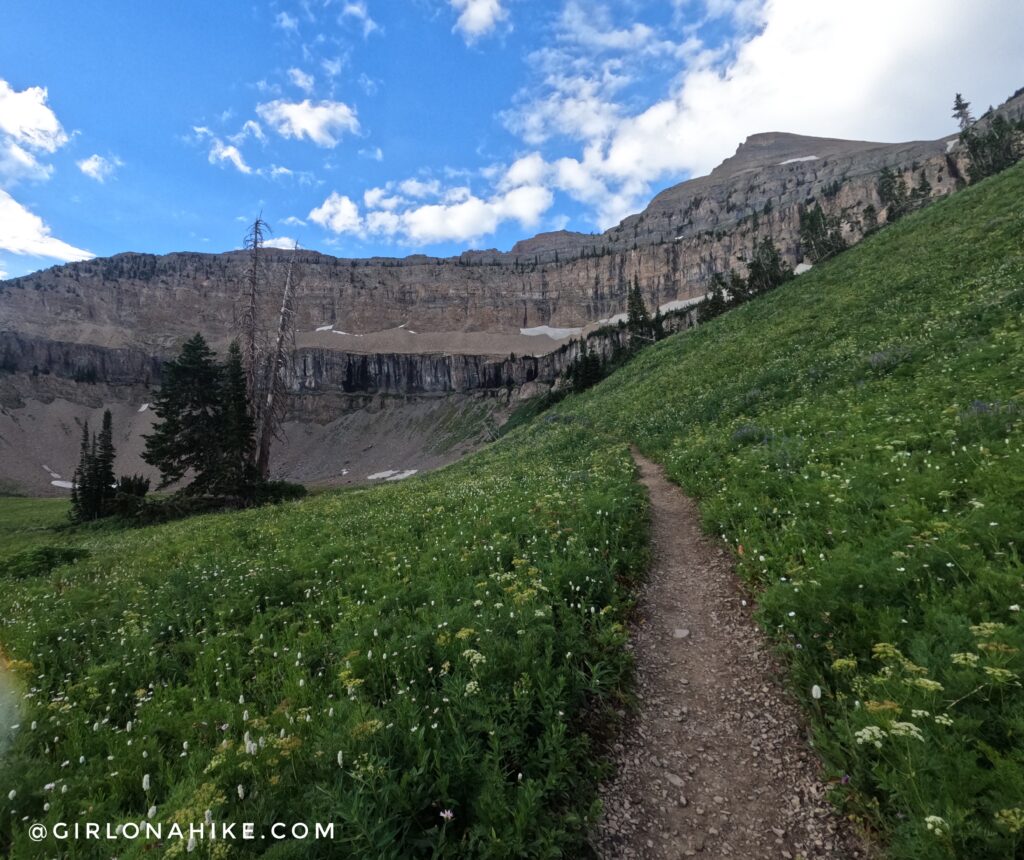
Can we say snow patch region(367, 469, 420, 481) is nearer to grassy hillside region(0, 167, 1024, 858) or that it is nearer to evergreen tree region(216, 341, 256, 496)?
evergreen tree region(216, 341, 256, 496)

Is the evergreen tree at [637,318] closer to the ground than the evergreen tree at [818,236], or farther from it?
closer to the ground

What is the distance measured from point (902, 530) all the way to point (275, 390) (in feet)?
125

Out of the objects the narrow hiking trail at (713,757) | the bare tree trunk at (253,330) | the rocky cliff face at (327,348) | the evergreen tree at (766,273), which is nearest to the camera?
the narrow hiking trail at (713,757)

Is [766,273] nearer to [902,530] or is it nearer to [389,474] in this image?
[389,474]

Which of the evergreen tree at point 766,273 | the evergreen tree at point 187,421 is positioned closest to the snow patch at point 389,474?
the evergreen tree at point 187,421

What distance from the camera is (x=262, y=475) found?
120ft

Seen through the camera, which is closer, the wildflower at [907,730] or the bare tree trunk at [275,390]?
the wildflower at [907,730]

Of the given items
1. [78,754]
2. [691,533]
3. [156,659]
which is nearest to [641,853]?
[78,754]

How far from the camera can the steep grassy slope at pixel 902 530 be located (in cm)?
369

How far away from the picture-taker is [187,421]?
39188 mm

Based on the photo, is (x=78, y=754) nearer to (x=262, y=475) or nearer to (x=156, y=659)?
(x=156, y=659)

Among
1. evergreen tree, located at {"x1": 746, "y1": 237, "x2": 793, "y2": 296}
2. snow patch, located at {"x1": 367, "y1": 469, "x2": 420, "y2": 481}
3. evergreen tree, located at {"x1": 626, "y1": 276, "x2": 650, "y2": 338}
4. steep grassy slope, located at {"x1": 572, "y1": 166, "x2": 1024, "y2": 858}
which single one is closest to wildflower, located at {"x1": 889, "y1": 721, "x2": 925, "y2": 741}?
steep grassy slope, located at {"x1": 572, "y1": 166, "x2": 1024, "y2": 858}

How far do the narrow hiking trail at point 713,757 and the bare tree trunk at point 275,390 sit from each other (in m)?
34.8

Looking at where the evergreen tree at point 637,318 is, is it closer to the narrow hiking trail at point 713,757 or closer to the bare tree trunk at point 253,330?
the bare tree trunk at point 253,330
